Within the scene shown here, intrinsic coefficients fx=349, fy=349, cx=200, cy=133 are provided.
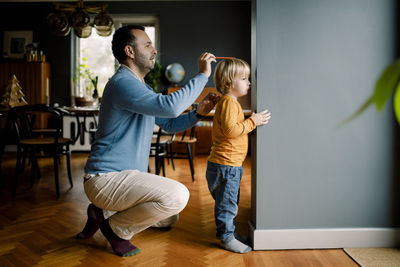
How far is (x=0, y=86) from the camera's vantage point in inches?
236

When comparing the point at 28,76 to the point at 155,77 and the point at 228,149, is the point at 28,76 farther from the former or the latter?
the point at 228,149

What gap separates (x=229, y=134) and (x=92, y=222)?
0.95 m

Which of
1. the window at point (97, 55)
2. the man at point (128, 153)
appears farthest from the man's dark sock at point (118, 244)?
the window at point (97, 55)

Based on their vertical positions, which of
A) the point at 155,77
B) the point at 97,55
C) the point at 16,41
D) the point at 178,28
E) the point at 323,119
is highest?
the point at 178,28

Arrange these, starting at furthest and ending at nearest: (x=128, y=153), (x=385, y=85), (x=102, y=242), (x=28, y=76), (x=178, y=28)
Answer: (x=178, y=28), (x=28, y=76), (x=102, y=242), (x=128, y=153), (x=385, y=85)

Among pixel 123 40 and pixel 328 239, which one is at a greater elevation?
pixel 123 40

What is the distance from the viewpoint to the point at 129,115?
5.64 feet

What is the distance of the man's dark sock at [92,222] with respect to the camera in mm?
1898

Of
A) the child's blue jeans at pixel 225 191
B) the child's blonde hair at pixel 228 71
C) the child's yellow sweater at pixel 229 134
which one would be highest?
the child's blonde hair at pixel 228 71

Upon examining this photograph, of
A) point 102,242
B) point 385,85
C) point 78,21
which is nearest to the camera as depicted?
point 385,85

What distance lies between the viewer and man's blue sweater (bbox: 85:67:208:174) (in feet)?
5.21

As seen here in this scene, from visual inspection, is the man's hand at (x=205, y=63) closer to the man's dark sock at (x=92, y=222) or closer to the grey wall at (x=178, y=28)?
the man's dark sock at (x=92, y=222)

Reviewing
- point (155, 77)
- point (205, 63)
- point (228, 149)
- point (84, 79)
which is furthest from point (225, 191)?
point (84, 79)

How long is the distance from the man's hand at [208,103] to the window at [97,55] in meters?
4.95
